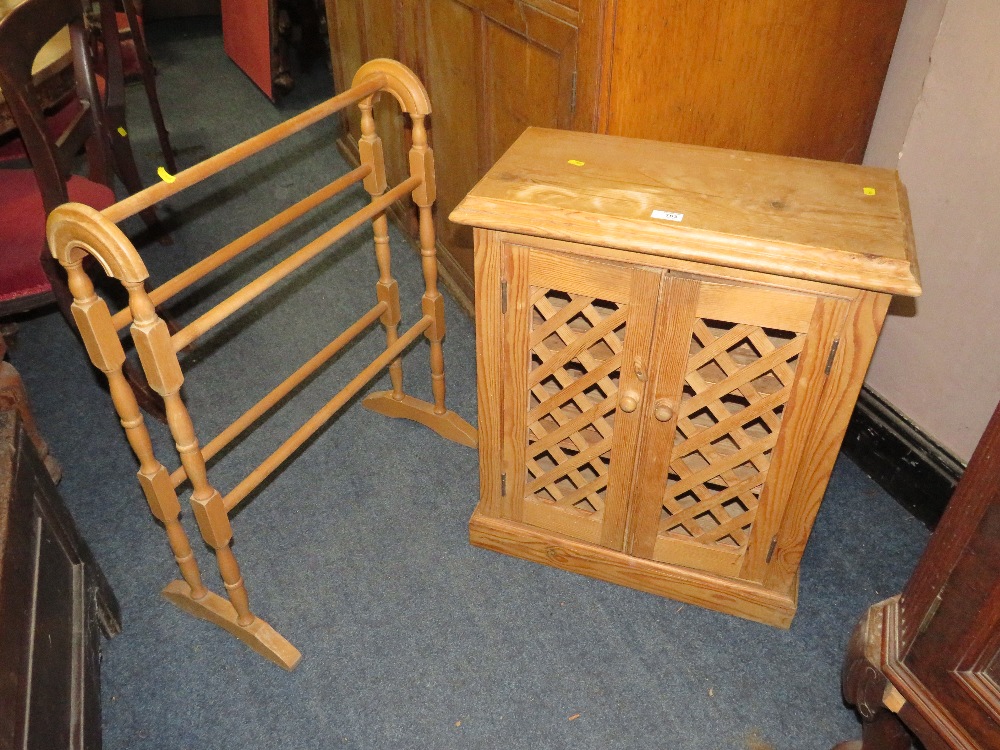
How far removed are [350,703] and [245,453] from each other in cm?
78

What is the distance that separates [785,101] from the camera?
1590mm

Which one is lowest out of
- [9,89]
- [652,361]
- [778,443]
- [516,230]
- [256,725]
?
[256,725]

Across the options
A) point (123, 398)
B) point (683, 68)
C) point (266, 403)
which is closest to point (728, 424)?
point (683, 68)

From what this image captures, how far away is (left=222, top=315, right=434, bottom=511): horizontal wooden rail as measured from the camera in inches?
58.6

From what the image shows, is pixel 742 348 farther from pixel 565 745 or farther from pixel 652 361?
pixel 565 745

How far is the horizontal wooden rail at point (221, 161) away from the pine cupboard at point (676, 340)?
1.07 ft

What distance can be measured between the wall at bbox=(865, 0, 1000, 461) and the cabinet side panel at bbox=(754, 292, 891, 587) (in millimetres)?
537

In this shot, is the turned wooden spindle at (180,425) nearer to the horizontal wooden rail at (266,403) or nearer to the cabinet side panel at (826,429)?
the horizontal wooden rail at (266,403)

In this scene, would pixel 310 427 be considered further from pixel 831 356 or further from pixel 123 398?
pixel 831 356

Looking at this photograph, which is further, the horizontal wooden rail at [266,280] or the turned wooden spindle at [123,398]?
the horizontal wooden rail at [266,280]

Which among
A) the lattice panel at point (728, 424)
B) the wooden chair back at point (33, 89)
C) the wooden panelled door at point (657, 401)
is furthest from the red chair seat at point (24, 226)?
the lattice panel at point (728, 424)

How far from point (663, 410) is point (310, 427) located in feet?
2.38

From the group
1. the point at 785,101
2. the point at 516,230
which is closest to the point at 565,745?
the point at 516,230

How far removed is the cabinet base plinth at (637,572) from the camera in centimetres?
158
